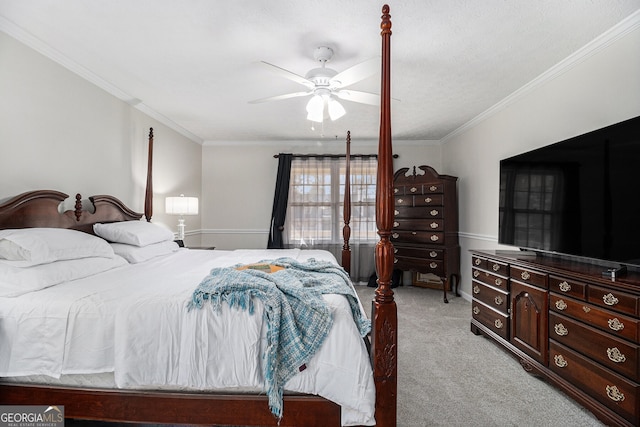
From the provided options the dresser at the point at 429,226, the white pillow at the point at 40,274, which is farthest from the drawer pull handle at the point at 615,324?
the white pillow at the point at 40,274

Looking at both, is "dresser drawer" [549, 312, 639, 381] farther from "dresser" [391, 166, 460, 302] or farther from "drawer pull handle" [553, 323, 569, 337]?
"dresser" [391, 166, 460, 302]

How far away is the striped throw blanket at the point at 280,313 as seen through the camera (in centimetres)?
148

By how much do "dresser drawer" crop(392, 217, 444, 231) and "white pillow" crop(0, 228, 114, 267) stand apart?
11.3ft

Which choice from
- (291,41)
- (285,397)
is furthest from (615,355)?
(291,41)

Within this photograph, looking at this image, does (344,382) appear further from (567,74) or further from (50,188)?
(567,74)

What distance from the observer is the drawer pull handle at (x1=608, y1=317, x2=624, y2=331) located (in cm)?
171

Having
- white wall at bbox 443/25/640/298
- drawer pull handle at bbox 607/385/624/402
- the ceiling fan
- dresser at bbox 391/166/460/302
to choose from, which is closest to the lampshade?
the ceiling fan

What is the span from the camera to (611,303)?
1.77 metres

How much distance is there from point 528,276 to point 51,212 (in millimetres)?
3687

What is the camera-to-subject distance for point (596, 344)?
1.85 m

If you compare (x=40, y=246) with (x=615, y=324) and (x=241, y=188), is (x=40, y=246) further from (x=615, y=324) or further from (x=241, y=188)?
(x=241, y=188)

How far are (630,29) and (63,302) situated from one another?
3.73 m

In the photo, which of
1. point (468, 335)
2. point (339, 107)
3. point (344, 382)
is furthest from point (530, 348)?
point (339, 107)

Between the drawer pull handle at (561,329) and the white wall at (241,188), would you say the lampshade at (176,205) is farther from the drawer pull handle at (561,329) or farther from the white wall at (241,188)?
the drawer pull handle at (561,329)
